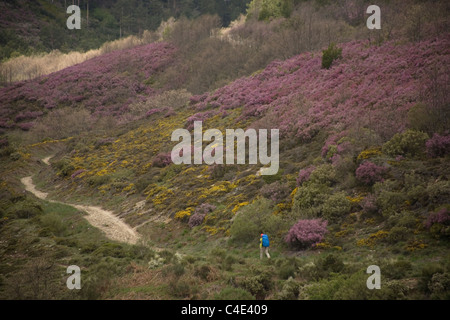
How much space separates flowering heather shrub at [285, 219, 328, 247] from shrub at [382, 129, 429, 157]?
5.49 m

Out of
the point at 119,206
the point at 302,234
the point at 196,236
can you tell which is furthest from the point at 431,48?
the point at 119,206

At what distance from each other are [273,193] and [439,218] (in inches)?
365

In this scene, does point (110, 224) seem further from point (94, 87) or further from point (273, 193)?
point (94, 87)

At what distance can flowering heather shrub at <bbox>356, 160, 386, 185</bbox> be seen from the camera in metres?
16.3

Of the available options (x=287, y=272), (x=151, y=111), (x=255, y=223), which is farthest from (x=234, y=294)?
(x=151, y=111)

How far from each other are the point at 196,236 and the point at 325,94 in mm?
16354

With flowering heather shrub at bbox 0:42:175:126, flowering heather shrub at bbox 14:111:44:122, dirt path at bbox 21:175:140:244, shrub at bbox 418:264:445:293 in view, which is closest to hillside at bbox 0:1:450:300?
shrub at bbox 418:264:445:293

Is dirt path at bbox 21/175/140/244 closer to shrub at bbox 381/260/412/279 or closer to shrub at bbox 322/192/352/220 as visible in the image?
shrub at bbox 322/192/352/220

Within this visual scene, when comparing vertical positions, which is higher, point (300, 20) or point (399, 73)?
point (300, 20)

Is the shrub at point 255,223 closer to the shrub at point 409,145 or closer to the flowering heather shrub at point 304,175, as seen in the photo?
the flowering heather shrub at point 304,175

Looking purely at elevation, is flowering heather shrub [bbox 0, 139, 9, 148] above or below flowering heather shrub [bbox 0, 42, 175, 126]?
below

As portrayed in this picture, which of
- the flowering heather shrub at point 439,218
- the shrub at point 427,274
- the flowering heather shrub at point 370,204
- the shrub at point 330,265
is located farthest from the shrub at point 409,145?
the shrub at point 427,274
